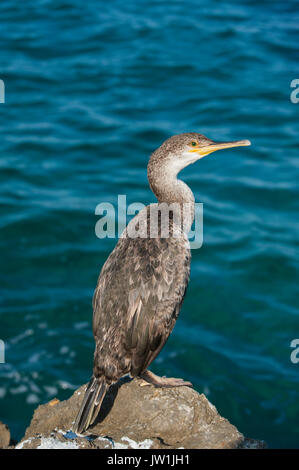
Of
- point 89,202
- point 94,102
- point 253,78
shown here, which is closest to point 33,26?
point 94,102

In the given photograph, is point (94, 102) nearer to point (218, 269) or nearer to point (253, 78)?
point (253, 78)

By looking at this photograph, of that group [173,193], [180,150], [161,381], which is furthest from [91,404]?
[180,150]

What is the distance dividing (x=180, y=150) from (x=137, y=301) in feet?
4.91

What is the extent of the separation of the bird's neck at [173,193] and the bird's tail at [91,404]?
5.21ft

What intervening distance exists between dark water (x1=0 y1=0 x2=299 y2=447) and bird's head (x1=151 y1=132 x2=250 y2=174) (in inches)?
157

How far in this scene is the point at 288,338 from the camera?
9625 millimetres

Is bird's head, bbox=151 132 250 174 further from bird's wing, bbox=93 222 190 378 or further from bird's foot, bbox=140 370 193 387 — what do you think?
bird's foot, bbox=140 370 193 387

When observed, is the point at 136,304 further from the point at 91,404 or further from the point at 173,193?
the point at 173,193

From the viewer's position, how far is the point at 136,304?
5.36 metres

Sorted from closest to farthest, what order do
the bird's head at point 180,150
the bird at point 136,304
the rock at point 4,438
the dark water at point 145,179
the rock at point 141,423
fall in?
1. the rock at point 141,423
2. the bird at point 136,304
3. the rock at point 4,438
4. the bird's head at point 180,150
5. the dark water at point 145,179

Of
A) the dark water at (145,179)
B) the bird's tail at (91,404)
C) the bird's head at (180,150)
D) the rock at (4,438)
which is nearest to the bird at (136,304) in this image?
the bird's tail at (91,404)

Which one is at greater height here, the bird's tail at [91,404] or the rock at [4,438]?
the bird's tail at [91,404]

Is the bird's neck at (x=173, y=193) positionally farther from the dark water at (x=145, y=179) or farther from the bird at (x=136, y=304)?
the dark water at (x=145, y=179)

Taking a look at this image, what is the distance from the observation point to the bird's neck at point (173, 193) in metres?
6.01
